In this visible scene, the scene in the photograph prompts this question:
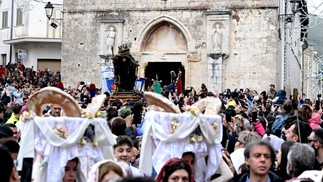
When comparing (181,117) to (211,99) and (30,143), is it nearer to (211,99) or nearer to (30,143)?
(211,99)

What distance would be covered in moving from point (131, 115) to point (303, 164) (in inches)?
239

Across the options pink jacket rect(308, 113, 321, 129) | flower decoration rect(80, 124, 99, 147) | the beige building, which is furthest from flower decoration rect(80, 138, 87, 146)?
the beige building

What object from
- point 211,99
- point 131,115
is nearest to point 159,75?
point 131,115

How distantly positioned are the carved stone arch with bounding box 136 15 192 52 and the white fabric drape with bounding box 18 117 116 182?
2509 centimetres

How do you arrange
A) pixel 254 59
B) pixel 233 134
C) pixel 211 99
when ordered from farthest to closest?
1. pixel 254 59
2. pixel 233 134
3. pixel 211 99

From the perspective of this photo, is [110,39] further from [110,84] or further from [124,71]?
[124,71]

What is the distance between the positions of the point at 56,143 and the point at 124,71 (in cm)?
1541

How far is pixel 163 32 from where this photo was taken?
34.0 meters

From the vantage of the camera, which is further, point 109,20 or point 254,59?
point 109,20

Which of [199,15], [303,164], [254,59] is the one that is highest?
[199,15]

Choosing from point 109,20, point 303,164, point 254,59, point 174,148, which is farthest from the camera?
point 109,20

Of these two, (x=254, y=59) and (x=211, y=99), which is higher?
(x=254, y=59)

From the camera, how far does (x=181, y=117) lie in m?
8.52

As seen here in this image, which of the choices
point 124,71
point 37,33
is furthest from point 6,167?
point 37,33
